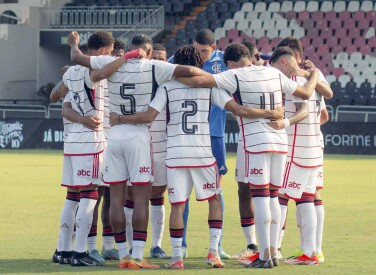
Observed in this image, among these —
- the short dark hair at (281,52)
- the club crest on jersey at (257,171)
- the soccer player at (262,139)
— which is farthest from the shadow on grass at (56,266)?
the short dark hair at (281,52)

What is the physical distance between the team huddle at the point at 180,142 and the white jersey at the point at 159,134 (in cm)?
1

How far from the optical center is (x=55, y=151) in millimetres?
28391

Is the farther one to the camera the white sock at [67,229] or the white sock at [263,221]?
the white sock at [67,229]

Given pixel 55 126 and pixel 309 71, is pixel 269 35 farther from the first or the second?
pixel 309 71

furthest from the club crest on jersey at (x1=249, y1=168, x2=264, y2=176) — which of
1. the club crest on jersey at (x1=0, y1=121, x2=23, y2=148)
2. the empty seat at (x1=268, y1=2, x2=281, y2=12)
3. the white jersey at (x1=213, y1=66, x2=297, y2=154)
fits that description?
the empty seat at (x1=268, y1=2, x2=281, y2=12)

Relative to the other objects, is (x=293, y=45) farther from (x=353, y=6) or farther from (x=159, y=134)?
(x=353, y=6)

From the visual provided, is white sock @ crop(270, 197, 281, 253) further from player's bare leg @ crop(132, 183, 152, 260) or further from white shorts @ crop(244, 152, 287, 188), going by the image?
player's bare leg @ crop(132, 183, 152, 260)

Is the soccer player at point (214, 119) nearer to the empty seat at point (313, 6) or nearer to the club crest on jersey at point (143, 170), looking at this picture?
the club crest on jersey at point (143, 170)

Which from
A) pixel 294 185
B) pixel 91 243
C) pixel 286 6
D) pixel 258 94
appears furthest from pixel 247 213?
pixel 286 6

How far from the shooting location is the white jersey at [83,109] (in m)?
9.27

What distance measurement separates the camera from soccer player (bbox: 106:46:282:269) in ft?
29.2

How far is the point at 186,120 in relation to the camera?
8.90 meters

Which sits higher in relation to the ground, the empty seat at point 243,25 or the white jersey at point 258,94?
the empty seat at point 243,25

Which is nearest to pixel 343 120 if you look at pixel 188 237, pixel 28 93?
pixel 28 93
